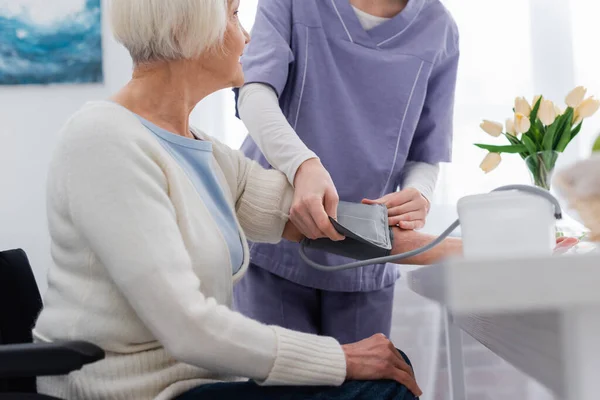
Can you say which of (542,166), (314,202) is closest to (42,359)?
(314,202)

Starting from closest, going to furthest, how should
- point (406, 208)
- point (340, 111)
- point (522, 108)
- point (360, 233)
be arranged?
point (360, 233), point (406, 208), point (340, 111), point (522, 108)

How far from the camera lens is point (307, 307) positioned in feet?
4.95

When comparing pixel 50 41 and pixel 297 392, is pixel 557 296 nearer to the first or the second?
pixel 297 392

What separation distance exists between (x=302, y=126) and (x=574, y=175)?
98 cm

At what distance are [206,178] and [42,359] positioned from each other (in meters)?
0.46

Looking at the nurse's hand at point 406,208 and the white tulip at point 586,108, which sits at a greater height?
the white tulip at point 586,108

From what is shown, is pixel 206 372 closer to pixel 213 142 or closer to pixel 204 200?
pixel 204 200

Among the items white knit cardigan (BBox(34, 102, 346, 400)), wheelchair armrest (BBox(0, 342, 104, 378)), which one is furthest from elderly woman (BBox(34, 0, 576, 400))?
wheelchair armrest (BBox(0, 342, 104, 378))

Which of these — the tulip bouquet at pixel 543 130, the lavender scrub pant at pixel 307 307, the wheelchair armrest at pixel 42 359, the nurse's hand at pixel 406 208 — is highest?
the tulip bouquet at pixel 543 130

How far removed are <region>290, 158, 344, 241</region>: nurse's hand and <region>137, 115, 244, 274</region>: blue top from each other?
138 mm

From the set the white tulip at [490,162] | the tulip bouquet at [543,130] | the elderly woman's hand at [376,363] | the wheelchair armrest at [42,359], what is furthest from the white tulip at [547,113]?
the wheelchair armrest at [42,359]

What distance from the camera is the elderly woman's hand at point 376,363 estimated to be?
959mm

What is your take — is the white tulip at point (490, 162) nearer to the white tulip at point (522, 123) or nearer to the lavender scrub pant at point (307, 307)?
the white tulip at point (522, 123)

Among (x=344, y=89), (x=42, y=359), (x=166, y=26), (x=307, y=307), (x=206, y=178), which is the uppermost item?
(x=166, y=26)
